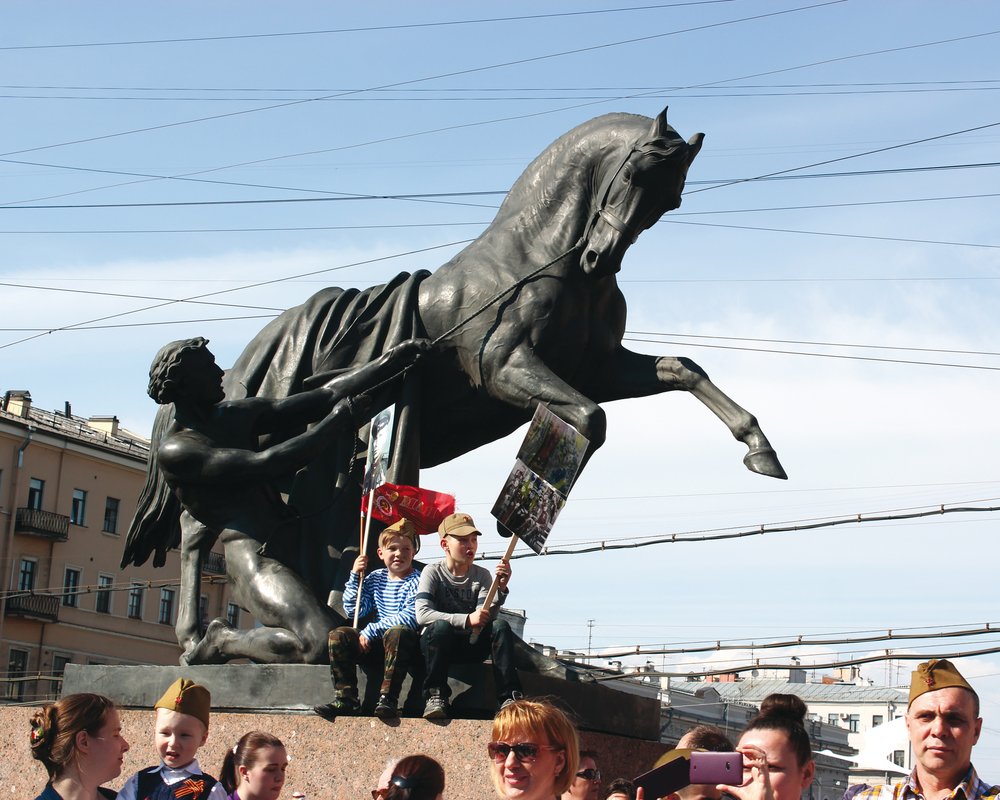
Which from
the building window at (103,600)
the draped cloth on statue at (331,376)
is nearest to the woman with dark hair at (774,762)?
the draped cloth on statue at (331,376)

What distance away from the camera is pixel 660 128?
995 cm

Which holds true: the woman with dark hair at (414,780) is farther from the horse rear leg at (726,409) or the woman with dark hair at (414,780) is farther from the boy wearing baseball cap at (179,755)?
the horse rear leg at (726,409)

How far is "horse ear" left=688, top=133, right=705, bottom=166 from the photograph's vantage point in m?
9.98

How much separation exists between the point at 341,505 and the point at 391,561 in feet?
6.70

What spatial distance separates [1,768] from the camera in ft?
29.8

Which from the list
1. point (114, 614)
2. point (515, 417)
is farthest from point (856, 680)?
point (515, 417)

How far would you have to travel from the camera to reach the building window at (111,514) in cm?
5731

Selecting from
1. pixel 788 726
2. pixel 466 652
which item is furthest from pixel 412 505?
pixel 788 726

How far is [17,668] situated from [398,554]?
154 ft

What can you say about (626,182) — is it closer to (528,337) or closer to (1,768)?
(528,337)

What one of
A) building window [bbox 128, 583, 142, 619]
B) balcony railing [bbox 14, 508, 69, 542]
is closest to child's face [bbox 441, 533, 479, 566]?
balcony railing [bbox 14, 508, 69, 542]

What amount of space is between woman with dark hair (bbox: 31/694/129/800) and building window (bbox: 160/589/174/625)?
54133 millimetres

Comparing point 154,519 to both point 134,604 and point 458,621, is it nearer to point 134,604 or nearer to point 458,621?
point 458,621

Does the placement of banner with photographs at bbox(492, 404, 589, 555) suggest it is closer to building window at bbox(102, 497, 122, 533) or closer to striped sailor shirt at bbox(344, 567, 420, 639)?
striped sailor shirt at bbox(344, 567, 420, 639)
